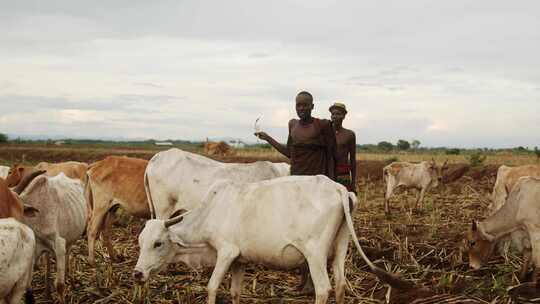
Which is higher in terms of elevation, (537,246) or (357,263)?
(537,246)

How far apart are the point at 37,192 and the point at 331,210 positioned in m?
3.22

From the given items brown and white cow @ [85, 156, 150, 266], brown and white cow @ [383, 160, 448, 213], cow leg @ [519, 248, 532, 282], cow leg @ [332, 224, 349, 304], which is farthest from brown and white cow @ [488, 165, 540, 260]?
brown and white cow @ [85, 156, 150, 266]

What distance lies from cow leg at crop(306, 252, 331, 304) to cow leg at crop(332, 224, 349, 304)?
1.09 ft

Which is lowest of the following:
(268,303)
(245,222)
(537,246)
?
(268,303)

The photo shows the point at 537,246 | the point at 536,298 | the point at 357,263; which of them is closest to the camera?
the point at 536,298

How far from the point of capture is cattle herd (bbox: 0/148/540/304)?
4.94 meters

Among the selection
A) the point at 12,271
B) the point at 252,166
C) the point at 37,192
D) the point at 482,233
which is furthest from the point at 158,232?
the point at 482,233

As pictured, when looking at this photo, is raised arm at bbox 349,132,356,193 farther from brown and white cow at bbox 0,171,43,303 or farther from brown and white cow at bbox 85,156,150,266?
brown and white cow at bbox 0,171,43,303

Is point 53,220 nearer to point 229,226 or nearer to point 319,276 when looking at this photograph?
point 229,226

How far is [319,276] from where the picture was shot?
491 cm

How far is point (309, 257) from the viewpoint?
4941 millimetres

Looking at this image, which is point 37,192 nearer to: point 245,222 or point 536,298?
point 245,222

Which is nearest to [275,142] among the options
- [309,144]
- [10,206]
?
[309,144]

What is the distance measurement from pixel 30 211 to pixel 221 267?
2.05 m
